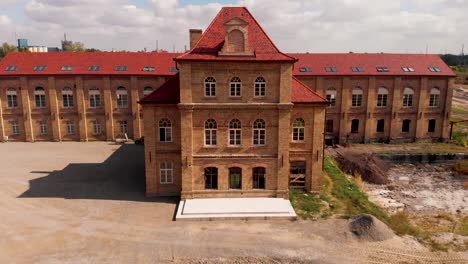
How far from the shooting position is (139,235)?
21344mm

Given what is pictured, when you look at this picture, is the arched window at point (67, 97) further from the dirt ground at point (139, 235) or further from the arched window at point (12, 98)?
the dirt ground at point (139, 235)

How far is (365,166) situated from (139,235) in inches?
981

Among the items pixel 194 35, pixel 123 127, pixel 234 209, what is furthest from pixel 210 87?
pixel 123 127

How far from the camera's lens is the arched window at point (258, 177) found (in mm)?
26375

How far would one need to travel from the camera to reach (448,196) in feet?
105

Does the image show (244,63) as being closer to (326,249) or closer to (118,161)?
(326,249)

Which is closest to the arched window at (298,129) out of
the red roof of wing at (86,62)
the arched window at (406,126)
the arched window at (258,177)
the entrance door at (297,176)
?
the entrance door at (297,176)

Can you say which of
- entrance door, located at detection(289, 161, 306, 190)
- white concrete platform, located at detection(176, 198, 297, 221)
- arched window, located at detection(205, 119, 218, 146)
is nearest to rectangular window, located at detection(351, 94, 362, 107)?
entrance door, located at detection(289, 161, 306, 190)

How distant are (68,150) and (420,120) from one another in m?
45.3

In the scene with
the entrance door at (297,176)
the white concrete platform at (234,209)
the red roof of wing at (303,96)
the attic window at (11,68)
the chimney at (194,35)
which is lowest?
the white concrete platform at (234,209)

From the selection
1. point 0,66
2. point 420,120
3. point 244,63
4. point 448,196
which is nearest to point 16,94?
point 0,66

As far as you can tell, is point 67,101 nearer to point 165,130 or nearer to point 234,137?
point 165,130

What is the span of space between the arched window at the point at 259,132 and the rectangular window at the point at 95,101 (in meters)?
27.8

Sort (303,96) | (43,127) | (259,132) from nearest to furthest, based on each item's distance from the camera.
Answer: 1. (259,132)
2. (303,96)
3. (43,127)
